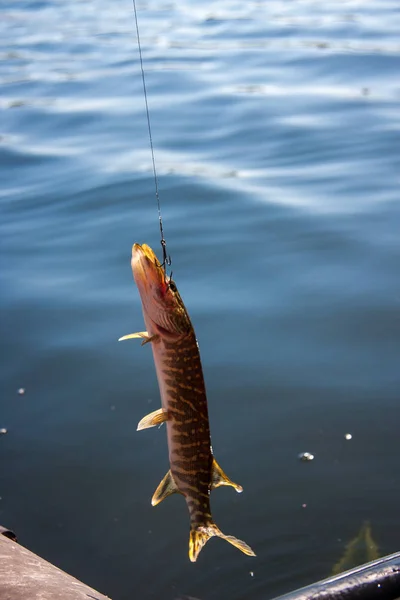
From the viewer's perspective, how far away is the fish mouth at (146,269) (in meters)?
3.08

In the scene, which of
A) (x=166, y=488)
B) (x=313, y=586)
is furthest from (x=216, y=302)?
(x=313, y=586)

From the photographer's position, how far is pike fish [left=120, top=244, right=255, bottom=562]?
303cm

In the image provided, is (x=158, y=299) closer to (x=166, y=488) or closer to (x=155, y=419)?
(x=155, y=419)

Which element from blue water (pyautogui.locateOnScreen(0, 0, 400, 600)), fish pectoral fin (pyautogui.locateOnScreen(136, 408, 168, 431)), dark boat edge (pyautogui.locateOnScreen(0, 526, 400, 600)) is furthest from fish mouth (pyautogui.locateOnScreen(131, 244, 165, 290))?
blue water (pyautogui.locateOnScreen(0, 0, 400, 600))

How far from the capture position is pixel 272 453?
5191mm

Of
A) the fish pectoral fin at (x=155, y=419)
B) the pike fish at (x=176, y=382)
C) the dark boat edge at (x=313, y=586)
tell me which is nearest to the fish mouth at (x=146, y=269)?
the pike fish at (x=176, y=382)

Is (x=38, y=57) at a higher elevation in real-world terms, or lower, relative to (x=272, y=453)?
higher

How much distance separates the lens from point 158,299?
120 inches

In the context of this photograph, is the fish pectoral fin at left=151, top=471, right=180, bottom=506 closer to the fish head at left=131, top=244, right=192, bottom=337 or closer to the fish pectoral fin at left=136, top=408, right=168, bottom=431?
the fish pectoral fin at left=136, top=408, right=168, bottom=431

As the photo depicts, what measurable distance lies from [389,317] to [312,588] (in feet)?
12.5

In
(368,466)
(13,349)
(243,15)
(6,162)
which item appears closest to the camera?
(368,466)

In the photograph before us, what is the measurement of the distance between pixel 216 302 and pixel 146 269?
3.79 m

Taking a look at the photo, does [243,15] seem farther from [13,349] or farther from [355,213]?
[13,349]

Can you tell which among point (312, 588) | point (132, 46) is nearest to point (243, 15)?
point (132, 46)
